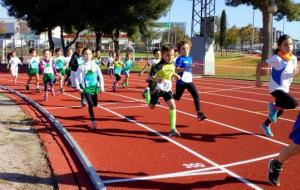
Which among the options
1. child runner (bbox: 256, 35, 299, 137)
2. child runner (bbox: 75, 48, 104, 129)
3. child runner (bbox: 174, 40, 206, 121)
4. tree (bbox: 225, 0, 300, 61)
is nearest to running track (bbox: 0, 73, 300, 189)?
child runner (bbox: 174, 40, 206, 121)

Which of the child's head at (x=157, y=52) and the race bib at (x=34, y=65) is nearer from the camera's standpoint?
the child's head at (x=157, y=52)

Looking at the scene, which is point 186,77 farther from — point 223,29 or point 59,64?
point 223,29

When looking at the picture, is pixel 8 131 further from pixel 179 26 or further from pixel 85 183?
pixel 179 26

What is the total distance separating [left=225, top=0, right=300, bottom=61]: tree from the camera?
31516 millimetres

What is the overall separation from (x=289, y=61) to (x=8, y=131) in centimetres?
548

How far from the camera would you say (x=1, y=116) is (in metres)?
11.3

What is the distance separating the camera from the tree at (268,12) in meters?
31.5

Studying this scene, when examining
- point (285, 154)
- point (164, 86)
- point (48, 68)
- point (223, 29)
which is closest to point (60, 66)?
point (48, 68)

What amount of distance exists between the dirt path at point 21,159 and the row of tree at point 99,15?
30659 mm

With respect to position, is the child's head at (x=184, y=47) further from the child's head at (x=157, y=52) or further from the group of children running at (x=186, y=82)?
the child's head at (x=157, y=52)

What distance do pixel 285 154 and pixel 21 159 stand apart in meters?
3.82

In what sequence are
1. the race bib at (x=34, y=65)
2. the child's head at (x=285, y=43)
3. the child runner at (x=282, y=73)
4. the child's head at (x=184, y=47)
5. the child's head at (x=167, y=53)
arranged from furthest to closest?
the race bib at (x=34, y=65) < the child's head at (x=184, y=47) < the child's head at (x=167, y=53) < the child runner at (x=282, y=73) < the child's head at (x=285, y=43)

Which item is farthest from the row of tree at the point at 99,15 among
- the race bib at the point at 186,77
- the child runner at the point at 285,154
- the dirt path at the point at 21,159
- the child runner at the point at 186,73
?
the child runner at the point at 285,154

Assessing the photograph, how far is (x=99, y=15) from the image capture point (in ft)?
135
